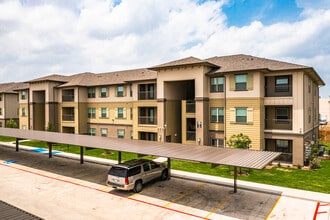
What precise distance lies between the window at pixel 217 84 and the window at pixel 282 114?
6243mm

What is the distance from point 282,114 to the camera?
85.9 feet

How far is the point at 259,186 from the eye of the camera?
60.6ft

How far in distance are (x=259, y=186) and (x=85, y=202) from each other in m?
12.1

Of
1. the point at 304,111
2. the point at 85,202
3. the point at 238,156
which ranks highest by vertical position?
the point at 304,111

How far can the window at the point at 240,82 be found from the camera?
84.6 ft

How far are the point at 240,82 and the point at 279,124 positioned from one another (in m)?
5.83

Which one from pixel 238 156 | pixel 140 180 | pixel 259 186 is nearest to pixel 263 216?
pixel 238 156

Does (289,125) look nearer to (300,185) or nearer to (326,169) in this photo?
(326,169)

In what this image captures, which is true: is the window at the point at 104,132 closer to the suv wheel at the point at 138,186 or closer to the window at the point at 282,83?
the suv wheel at the point at 138,186

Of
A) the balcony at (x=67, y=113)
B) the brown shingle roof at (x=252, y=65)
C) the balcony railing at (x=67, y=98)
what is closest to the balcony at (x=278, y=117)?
the brown shingle roof at (x=252, y=65)

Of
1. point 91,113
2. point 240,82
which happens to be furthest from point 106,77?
point 240,82

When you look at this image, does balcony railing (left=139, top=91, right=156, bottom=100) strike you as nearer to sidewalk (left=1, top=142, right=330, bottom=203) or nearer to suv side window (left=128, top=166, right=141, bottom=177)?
sidewalk (left=1, top=142, right=330, bottom=203)

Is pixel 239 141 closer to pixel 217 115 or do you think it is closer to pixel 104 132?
pixel 217 115

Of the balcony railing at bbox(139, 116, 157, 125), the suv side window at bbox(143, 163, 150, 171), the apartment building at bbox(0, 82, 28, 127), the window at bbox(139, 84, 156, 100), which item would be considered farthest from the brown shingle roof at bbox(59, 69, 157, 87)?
the suv side window at bbox(143, 163, 150, 171)
